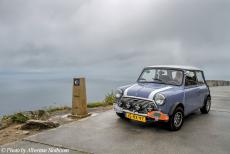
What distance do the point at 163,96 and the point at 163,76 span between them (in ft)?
4.56

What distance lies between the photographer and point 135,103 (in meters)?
6.01

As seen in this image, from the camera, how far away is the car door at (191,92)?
657 centimetres

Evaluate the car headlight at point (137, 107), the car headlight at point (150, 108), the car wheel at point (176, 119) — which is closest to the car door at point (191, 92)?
the car wheel at point (176, 119)

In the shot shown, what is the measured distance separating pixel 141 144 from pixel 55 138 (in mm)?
2104

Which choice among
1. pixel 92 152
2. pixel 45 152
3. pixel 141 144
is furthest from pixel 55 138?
pixel 141 144

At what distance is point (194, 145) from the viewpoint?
493cm

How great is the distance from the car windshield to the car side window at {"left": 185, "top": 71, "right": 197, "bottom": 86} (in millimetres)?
292

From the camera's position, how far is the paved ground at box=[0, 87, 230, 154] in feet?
15.3

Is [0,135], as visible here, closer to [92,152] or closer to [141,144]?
[92,152]

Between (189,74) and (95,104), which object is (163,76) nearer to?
(189,74)

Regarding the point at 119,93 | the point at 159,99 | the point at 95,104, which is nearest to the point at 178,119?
the point at 159,99

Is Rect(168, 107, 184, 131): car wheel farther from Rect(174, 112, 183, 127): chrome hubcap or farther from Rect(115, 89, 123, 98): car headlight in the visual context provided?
Rect(115, 89, 123, 98): car headlight

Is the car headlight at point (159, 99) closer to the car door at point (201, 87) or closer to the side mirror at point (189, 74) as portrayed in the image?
the side mirror at point (189, 74)

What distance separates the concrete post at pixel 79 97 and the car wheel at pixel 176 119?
325cm
